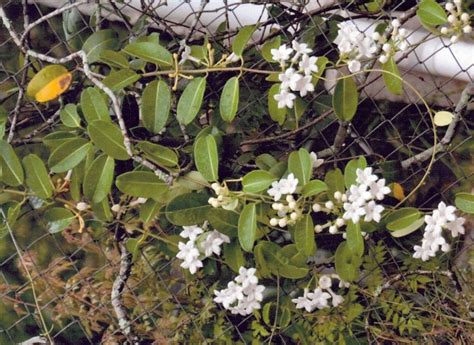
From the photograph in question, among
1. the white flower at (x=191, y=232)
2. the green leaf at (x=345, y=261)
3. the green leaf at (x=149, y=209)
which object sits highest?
the green leaf at (x=149, y=209)

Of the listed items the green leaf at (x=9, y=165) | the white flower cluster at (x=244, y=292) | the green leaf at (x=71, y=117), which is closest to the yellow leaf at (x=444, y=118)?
the white flower cluster at (x=244, y=292)

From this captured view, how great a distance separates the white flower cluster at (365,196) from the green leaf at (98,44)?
0.55 meters

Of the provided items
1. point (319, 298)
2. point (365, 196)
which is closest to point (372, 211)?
point (365, 196)

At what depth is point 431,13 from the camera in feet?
4.62

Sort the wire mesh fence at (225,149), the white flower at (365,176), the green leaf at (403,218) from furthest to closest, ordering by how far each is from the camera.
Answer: the wire mesh fence at (225,149) < the green leaf at (403,218) < the white flower at (365,176)

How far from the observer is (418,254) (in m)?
1.42

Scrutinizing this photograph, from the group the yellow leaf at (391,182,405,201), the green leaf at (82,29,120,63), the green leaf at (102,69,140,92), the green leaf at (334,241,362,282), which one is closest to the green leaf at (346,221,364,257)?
the green leaf at (334,241,362,282)

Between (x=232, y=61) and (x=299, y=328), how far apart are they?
22.6 inches

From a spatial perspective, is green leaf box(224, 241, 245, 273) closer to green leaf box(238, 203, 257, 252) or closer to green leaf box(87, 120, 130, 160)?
green leaf box(238, 203, 257, 252)

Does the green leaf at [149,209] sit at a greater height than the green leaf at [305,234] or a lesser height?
greater

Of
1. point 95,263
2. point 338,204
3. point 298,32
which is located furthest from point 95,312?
point 298,32

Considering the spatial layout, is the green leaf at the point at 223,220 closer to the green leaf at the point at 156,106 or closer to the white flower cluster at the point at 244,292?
the white flower cluster at the point at 244,292

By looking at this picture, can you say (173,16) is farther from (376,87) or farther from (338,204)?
(338,204)

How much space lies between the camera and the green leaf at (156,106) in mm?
1467
